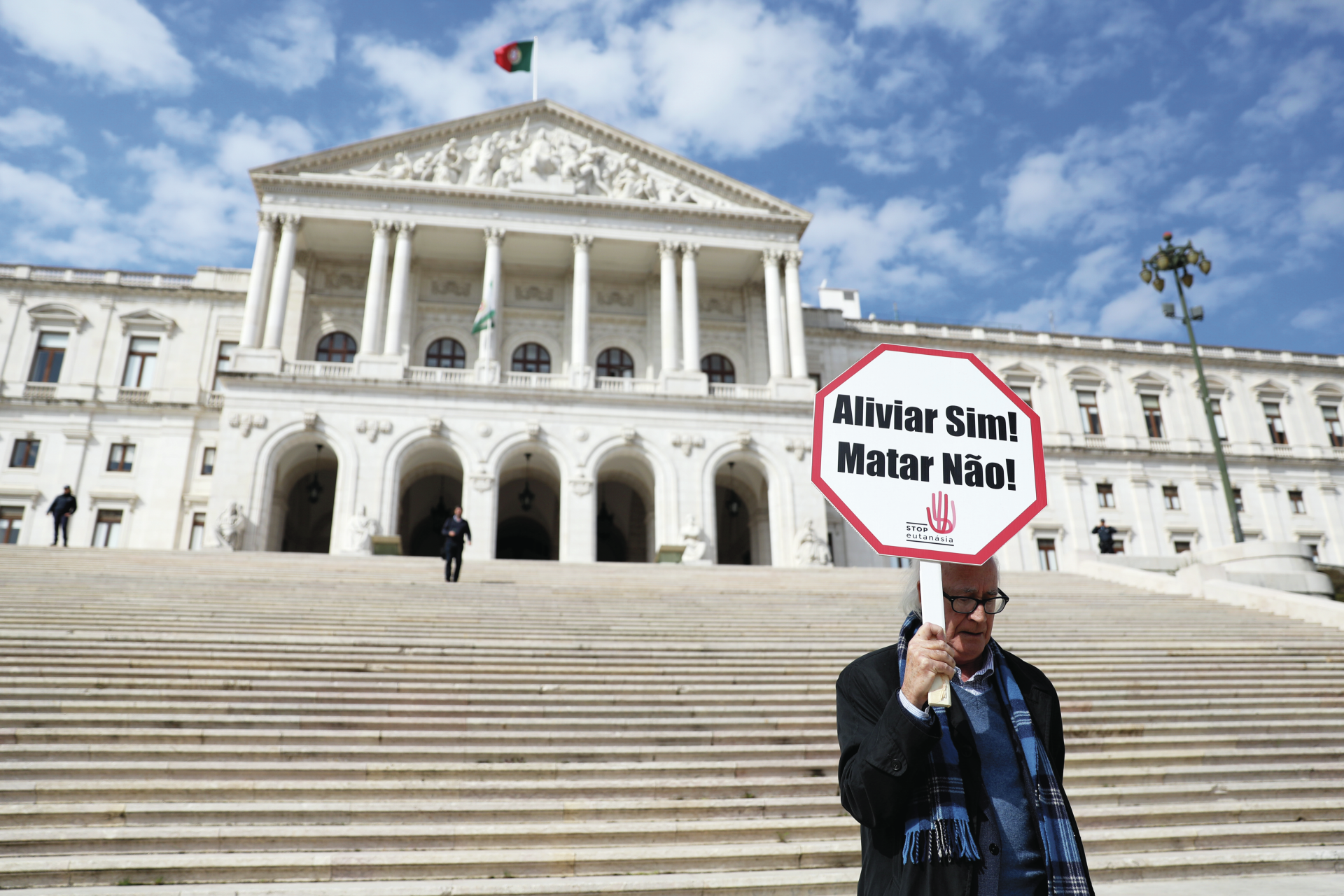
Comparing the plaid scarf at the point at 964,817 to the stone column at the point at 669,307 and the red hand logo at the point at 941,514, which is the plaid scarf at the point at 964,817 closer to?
the red hand logo at the point at 941,514

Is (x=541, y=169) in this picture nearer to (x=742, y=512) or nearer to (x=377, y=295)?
(x=377, y=295)

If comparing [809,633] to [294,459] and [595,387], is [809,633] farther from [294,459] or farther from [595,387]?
[294,459]

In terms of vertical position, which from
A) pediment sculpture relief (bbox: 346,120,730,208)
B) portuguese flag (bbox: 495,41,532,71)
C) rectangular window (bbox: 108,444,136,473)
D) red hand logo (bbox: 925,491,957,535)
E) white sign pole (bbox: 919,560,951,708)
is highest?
portuguese flag (bbox: 495,41,532,71)

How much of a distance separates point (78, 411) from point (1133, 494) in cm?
4565

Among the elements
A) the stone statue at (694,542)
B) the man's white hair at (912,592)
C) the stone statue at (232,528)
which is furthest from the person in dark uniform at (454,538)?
the man's white hair at (912,592)

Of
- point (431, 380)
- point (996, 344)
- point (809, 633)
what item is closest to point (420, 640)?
point (809, 633)

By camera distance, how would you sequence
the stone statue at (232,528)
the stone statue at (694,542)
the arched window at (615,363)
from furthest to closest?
1. the arched window at (615,363)
2. the stone statue at (694,542)
3. the stone statue at (232,528)

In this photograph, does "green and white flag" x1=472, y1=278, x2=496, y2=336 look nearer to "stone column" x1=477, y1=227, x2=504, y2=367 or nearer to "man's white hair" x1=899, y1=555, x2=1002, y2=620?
"stone column" x1=477, y1=227, x2=504, y2=367

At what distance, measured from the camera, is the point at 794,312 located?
3619 cm

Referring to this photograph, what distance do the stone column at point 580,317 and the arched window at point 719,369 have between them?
257 inches

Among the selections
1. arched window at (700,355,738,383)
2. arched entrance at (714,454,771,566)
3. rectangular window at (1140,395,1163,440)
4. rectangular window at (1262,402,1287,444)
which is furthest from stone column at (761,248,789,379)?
rectangular window at (1262,402,1287,444)

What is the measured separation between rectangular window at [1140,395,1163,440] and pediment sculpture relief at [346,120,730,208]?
24.1 meters

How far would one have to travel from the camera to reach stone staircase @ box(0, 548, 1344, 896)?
22.0 ft

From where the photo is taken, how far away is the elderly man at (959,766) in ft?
8.87
